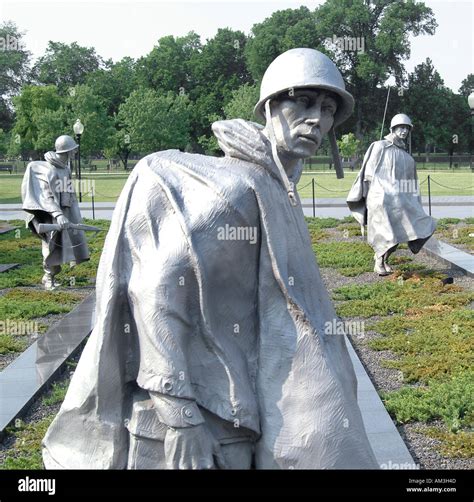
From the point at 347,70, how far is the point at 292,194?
54848mm

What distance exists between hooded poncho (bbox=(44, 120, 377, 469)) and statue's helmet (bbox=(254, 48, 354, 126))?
0.18 metres

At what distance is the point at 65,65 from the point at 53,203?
2003 inches

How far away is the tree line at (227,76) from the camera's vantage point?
50844 millimetres

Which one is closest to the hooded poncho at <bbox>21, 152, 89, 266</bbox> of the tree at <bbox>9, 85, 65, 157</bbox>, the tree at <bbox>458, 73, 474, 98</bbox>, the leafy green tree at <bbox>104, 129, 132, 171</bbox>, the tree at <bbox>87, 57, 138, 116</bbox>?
the leafy green tree at <bbox>104, 129, 132, 171</bbox>

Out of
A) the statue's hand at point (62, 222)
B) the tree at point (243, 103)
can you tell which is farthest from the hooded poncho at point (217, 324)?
the tree at point (243, 103)

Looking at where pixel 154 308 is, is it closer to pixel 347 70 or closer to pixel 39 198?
pixel 39 198

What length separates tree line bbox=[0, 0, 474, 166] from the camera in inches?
2002

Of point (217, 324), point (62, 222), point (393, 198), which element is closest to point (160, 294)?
point (217, 324)

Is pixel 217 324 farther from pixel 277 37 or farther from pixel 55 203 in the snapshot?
pixel 277 37

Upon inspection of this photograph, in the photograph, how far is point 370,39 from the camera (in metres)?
57.1

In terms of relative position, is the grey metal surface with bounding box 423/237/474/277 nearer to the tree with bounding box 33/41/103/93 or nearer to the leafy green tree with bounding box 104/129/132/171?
the leafy green tree with bounding box 104/129/132/171

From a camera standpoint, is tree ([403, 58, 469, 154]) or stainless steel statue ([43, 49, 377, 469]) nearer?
stainless steel statue ([43, 49, 377, 469])

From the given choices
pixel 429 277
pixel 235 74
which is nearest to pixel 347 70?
pixel 235 74

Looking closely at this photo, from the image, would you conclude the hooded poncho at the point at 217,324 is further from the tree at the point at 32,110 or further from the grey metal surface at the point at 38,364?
the tree at the point at 32,110
